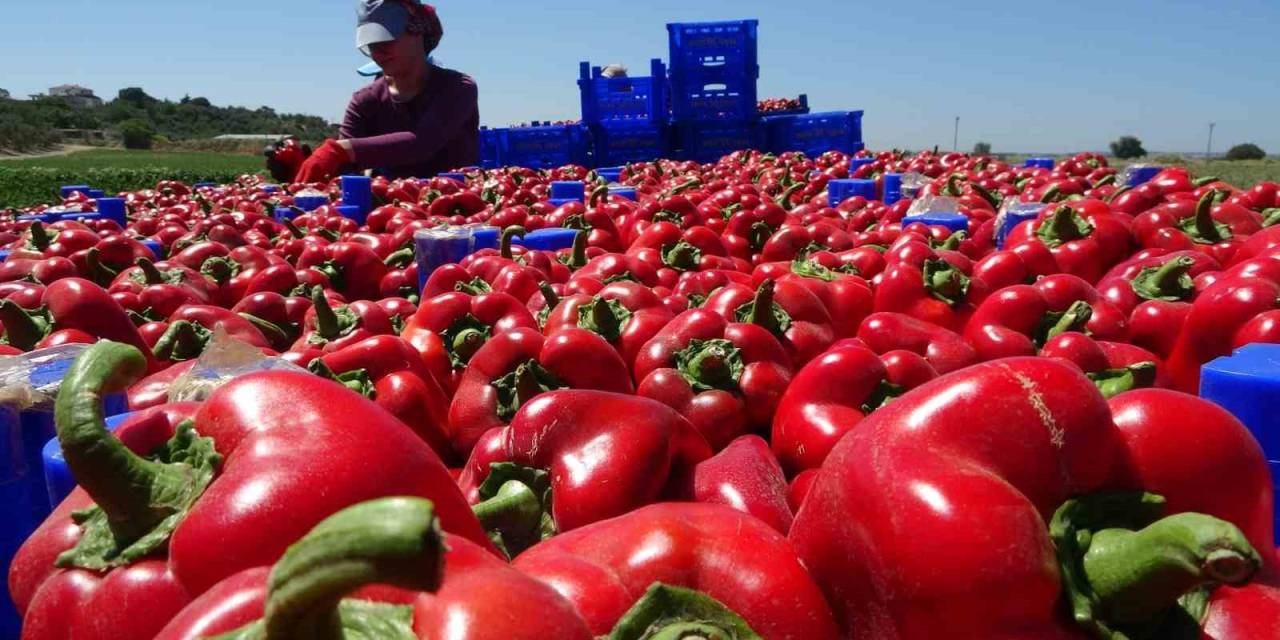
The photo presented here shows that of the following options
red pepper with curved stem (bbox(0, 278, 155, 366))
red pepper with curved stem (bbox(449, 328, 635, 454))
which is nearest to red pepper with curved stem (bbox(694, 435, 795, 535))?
red pepper with curved stem (bbox(449, 328, 635, 454))

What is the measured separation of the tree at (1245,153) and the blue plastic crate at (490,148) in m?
40.1

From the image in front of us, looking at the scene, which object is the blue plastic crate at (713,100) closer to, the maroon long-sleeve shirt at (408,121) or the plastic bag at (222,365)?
the maroon long-sleeve shirt at (408,121)

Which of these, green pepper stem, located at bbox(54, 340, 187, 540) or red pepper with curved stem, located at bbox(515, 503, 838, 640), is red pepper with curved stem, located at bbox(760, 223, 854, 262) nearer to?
red pepper with curved stem, located at bbox(515, 503, 838, 640)

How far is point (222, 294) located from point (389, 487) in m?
3.58

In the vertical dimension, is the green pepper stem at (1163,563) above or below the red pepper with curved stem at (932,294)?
above

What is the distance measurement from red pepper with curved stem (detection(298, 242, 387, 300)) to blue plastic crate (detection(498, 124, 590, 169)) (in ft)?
27.7

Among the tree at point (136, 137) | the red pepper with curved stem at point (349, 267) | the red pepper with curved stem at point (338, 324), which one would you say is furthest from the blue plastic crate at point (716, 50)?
the tree at point (136, 137)

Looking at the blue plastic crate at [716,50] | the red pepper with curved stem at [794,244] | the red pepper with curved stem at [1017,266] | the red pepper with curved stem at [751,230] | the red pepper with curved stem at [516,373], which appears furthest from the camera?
the blue plastic crate at [716,50]

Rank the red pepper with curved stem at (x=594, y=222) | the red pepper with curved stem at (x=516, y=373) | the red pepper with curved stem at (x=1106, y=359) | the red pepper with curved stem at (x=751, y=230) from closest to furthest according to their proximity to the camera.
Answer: the red pepper with curved stem at (x=1106, y=359) < the red pepper with curved stem at (x=516, y=373) < the red pepper with curved stem at (x=751, y=230) < the red pepper with curved stem at (x=594, y=222)

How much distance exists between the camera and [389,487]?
118 centimetres

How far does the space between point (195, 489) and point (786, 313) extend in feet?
6.90

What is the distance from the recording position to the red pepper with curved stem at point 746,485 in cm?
174

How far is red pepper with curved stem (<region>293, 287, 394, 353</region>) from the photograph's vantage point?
2.94 metres

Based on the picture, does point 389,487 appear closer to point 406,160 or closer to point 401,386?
point 401,386
